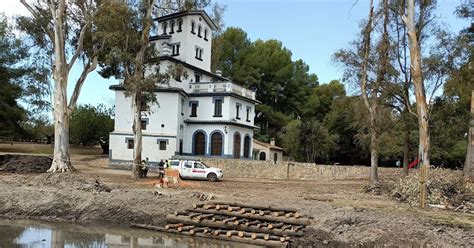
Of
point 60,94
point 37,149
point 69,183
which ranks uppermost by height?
point 60,94

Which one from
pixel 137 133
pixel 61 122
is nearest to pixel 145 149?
pixel 137 133

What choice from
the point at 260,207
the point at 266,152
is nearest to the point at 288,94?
the point at 266,152

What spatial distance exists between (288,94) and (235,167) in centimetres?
3356

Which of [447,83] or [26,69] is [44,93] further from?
[447,83]

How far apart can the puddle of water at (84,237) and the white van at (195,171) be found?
15.3 m

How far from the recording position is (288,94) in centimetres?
7012

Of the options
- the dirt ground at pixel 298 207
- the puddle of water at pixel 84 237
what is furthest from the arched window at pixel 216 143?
the puddle of water at pixel 84 237

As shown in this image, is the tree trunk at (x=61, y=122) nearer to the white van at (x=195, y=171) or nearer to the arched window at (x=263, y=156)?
the white van at (x=195, y=171)

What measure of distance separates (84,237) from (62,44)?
1781 centimetres

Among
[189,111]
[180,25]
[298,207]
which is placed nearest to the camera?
[298,207]

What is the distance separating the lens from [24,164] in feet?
99.3

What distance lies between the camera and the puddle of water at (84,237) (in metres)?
13.0

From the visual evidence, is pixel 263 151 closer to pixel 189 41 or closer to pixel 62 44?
pixel 189 41

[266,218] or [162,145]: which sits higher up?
[162,145]
